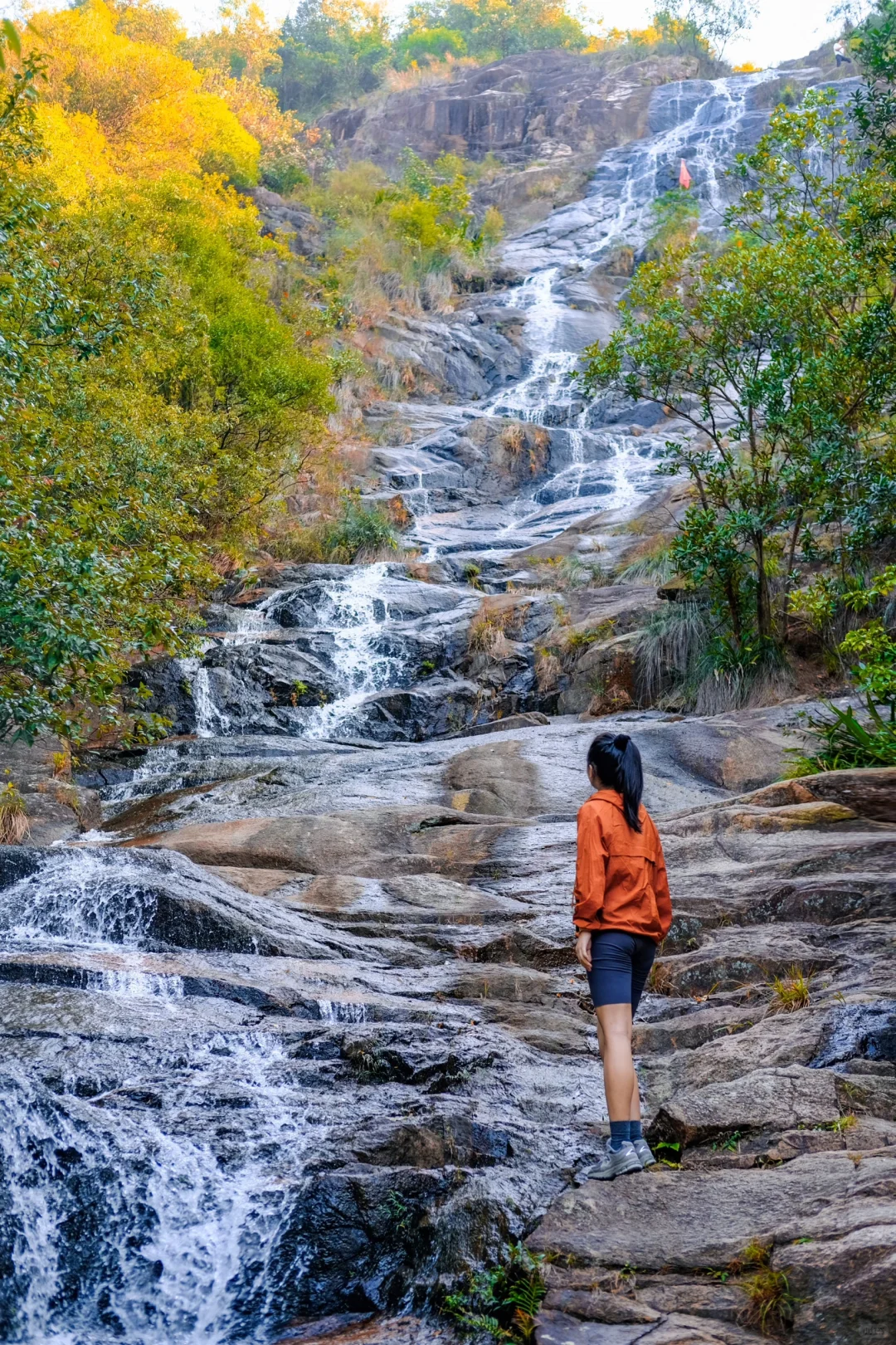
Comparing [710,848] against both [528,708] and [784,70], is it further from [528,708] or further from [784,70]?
[784,70]

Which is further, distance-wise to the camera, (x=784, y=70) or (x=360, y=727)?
(x=784, y=70)

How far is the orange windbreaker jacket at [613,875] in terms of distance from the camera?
15.0 ft

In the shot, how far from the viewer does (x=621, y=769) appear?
473 cm

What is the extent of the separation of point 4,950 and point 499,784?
5648 mm

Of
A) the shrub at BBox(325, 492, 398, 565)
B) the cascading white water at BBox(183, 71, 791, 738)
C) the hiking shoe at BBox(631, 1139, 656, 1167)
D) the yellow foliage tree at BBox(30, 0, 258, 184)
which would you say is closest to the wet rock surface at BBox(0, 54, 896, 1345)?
the hiking shoe at BBox(631, 1139, 656, 1167)

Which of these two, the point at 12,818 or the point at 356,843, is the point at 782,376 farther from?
the point at 12,818

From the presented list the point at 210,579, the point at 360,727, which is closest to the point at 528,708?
the point at 360,727

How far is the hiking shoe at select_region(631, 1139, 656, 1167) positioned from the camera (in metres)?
4.38

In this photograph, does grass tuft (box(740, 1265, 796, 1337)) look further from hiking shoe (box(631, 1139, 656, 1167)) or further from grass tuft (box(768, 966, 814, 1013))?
grass tuft (box(768, 966, 814, 1013))

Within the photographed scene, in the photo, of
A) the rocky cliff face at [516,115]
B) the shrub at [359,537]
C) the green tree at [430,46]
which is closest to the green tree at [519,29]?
the green tree at [430,46]

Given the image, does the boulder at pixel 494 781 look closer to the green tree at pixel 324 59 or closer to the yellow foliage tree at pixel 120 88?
the yellow foliage tree at pixel 120 88

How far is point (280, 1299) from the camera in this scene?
14.0ft

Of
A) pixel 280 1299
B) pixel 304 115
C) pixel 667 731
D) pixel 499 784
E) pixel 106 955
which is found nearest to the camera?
pixel 280 1299

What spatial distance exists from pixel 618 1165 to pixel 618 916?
94cm
